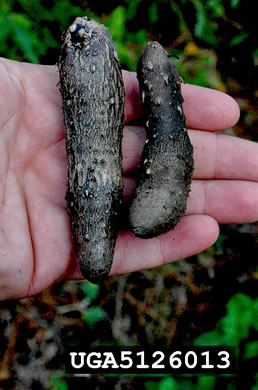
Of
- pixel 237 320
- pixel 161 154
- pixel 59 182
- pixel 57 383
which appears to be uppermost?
pixel 161 154

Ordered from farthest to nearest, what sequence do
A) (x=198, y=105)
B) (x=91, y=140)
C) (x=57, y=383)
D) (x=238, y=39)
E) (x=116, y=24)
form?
(x=238, y=39), (x=116, y=24), (x=57, y=383), (x=198, y=105), (x=91, y=140)

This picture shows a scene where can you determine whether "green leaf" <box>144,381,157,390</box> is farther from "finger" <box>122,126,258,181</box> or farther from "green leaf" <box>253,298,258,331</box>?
"finger" <box>122,126,258,181</box>

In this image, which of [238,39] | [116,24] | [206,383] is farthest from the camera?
[238,39]

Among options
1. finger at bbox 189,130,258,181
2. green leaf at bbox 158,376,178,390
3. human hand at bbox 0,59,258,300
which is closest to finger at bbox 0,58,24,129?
human hand at bbox 0,59,258,300

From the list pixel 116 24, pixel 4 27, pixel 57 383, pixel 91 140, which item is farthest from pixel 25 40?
pixel 57 383

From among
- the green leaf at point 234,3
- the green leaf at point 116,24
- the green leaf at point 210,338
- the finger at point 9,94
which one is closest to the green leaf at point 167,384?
the green leaf at point 210,338

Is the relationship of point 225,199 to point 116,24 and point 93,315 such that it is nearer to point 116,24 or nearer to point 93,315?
point 93,315

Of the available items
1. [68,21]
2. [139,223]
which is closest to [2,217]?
[139,223]
